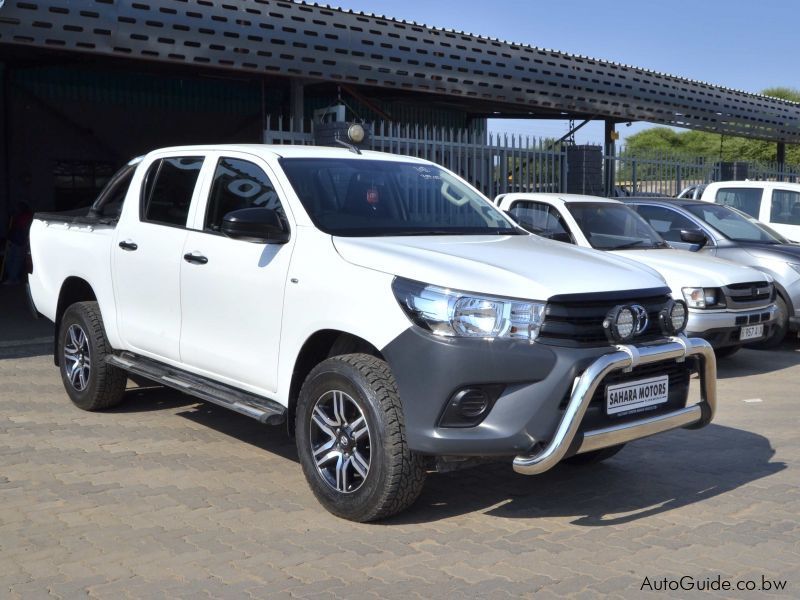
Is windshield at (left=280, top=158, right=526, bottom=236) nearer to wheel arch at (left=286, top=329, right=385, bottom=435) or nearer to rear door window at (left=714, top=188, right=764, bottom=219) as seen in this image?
wheel arch at (left=286, top=329, right=385, bottom=435)

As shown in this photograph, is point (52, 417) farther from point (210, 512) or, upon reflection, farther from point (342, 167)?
point (342, 167)

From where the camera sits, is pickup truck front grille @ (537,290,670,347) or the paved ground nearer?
the paved ground

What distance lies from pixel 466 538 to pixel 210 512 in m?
1.36

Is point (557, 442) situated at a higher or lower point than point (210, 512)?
higher

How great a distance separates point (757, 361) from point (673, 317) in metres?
5.59

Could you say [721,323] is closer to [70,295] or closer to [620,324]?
[620,324]

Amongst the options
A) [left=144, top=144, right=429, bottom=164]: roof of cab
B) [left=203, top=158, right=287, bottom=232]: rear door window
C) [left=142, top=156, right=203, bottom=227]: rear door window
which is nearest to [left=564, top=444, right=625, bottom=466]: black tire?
[left=144, top=144, right=429, bottom=164]: roof of cab

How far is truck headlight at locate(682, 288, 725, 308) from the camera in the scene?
900 centimetres

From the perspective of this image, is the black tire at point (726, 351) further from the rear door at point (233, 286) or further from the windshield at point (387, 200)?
the rear door at point (233, 286)

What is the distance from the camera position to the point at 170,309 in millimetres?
6117

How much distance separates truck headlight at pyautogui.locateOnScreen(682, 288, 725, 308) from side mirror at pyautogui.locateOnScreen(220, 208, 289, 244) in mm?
4962

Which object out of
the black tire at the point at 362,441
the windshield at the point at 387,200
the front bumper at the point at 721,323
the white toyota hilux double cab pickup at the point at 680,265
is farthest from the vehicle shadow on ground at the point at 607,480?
the white toyota hilux double cab pickup at the point at 680,265

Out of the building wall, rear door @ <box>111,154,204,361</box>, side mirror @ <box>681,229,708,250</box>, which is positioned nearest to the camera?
rear door @ <box>111,154,204,361</box>

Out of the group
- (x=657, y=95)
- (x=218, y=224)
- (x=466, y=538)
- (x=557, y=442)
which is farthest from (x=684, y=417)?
(x=657, y=95)
